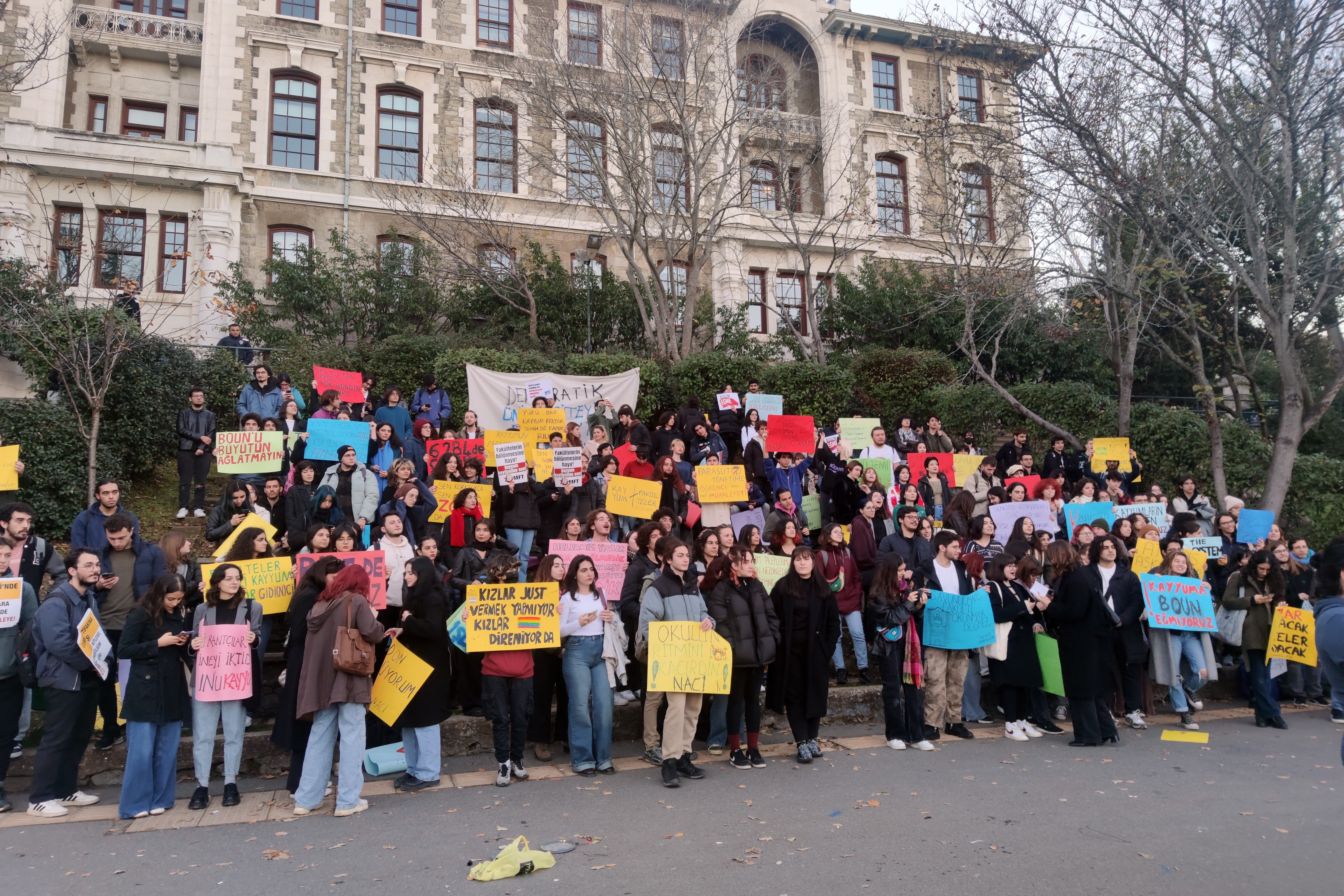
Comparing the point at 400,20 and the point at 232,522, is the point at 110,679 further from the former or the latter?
the point at 400,20

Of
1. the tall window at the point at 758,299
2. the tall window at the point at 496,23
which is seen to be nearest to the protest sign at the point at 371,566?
the tall window at the point at 758,299

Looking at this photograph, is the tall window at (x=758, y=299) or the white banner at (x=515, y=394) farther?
the tall window at (x=758, y=299)

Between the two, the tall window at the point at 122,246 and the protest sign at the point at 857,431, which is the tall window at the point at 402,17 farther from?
the protest sign at the point at 857,431

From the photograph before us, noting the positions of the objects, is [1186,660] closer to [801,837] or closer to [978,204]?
[801,837]

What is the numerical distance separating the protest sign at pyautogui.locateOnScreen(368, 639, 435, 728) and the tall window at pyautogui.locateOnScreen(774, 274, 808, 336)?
74.1ft

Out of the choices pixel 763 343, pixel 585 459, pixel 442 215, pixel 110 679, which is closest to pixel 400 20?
pixel 442 215

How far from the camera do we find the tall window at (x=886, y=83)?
31047 mm

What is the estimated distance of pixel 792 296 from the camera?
1142 inches

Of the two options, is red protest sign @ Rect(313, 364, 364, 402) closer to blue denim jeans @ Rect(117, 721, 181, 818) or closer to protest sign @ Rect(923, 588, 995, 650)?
blue denim jeans @ Rect(117, 721, 181, 818)

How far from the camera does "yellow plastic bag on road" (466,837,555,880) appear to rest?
5273 millimetres

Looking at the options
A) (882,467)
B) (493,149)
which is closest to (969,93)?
(493,149)

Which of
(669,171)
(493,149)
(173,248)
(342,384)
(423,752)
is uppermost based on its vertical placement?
(493,149)

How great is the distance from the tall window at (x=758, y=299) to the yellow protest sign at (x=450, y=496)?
60.6 ft

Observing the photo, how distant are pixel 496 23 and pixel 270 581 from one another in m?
24.8
